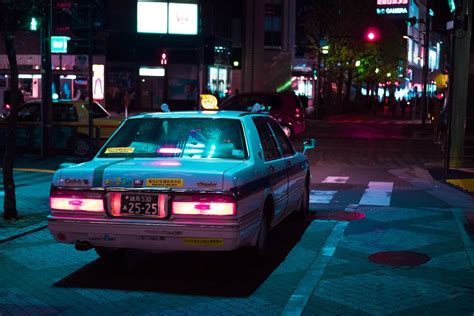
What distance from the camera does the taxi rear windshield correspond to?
7133 mm

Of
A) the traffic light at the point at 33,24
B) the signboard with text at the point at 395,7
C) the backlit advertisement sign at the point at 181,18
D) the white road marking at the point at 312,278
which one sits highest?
the signboard with text at the point at 395,7

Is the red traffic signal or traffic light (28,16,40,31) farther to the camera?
the red traffic signal

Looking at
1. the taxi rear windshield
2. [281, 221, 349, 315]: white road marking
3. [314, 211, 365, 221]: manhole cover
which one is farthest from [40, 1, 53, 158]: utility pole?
[281, 221, 349, 315]: white road marking

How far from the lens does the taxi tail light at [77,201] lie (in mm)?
6297

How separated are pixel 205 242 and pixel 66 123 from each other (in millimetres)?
13212

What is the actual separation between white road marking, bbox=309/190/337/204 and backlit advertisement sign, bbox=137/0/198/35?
30718mm

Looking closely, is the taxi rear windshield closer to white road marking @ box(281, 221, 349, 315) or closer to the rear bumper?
the rear bumper

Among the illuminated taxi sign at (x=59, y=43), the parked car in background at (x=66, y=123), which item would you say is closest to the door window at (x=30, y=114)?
the parked car in background at (x=66, y=123)

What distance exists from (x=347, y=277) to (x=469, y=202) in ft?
18.6

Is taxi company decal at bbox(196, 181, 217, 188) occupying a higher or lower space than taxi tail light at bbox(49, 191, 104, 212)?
higher

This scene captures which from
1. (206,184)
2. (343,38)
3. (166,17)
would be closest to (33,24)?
(206,184)

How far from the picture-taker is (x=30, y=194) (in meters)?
11.6

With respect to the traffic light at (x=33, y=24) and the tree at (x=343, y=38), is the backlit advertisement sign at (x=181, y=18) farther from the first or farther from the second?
the traffic light at (x=33, y=24)

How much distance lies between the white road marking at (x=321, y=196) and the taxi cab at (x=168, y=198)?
4.66 metres
